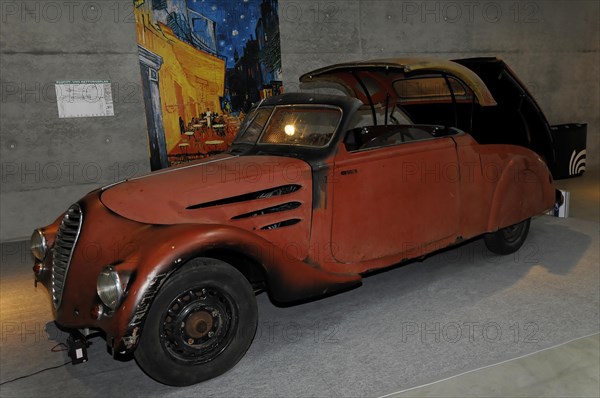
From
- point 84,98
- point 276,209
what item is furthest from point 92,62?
point 276,209

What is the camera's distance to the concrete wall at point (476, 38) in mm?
7562

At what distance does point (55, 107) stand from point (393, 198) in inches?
187

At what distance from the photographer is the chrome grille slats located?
2951 millimetres

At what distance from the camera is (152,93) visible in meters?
6.74

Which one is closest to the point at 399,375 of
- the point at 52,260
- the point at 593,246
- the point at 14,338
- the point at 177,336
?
the point at 177,336

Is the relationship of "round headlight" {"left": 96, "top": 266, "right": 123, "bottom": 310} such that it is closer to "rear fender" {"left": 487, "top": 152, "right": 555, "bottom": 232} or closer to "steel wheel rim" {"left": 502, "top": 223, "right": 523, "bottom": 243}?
"rear fender" {"left": 487, "top": 152, "right": 555, "bottom": 232}

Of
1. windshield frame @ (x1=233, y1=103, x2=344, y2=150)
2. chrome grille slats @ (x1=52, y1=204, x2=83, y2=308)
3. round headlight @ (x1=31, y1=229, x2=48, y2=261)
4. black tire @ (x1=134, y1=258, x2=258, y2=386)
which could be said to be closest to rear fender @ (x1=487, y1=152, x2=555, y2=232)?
windshield frame @ (x1=233, y1=103, x2=344, y2=150)

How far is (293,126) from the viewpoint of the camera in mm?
3818

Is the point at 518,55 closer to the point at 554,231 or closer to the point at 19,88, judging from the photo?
the point at 554,231

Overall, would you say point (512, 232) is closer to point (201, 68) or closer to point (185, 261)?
point (185, 261)

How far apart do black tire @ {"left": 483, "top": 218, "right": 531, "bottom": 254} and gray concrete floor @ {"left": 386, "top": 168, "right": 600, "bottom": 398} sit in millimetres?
1666

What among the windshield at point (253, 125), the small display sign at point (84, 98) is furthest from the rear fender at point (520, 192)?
the small display sign at point (84, 98)

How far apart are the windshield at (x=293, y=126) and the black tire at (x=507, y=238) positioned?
7.07 ft

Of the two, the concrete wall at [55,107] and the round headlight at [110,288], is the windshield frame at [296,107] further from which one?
the concrete wall at [55,107]
